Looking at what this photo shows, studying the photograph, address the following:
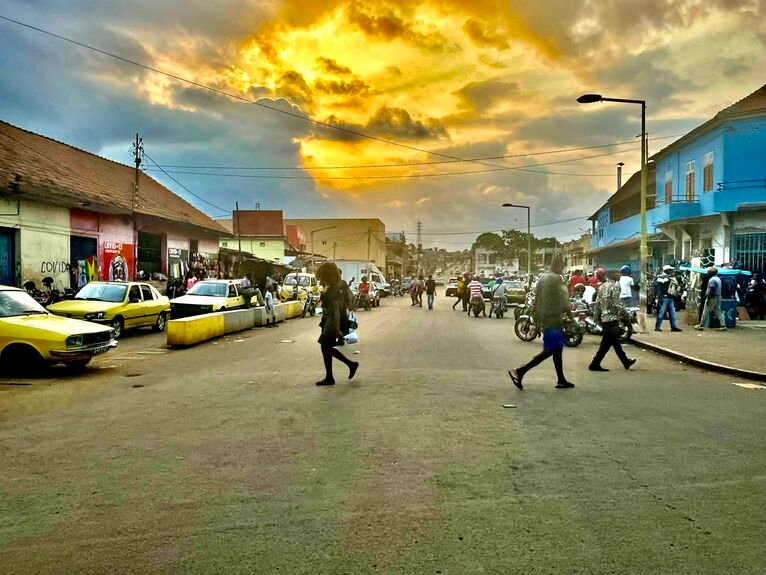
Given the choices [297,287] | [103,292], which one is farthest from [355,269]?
[103,292]

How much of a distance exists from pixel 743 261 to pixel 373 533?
2379 centimetres

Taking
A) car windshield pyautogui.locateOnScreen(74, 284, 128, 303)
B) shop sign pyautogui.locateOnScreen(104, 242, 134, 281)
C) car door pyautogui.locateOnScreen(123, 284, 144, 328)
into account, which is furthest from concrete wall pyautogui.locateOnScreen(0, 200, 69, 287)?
car door pyautogui.locateOnScreen(123, 284, 144, 328)

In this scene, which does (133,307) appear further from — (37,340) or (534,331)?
(534,331)

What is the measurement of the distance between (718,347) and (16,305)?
14.3m

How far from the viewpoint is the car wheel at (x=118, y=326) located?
16.0 meters

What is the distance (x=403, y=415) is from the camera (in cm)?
714

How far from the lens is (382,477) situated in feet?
16.1

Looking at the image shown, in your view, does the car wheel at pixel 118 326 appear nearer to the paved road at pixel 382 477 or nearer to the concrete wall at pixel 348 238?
the paved road at pixel 382 477

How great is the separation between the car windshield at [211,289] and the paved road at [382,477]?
37.4 ft

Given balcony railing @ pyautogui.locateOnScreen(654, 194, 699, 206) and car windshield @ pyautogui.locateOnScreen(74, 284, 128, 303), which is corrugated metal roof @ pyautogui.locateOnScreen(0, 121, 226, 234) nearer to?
car windshield @ pyautogui.locateOnScreen(74, 284, 128, 303)

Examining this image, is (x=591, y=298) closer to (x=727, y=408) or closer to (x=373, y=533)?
(x=727, y=408)

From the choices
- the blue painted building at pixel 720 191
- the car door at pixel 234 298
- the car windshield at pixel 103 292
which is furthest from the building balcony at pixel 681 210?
the car windshield at pixel 103 292

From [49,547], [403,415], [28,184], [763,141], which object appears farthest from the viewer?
[763,141]

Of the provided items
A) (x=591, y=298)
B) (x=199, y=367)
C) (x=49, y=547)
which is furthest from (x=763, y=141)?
(x=49, y=547)
